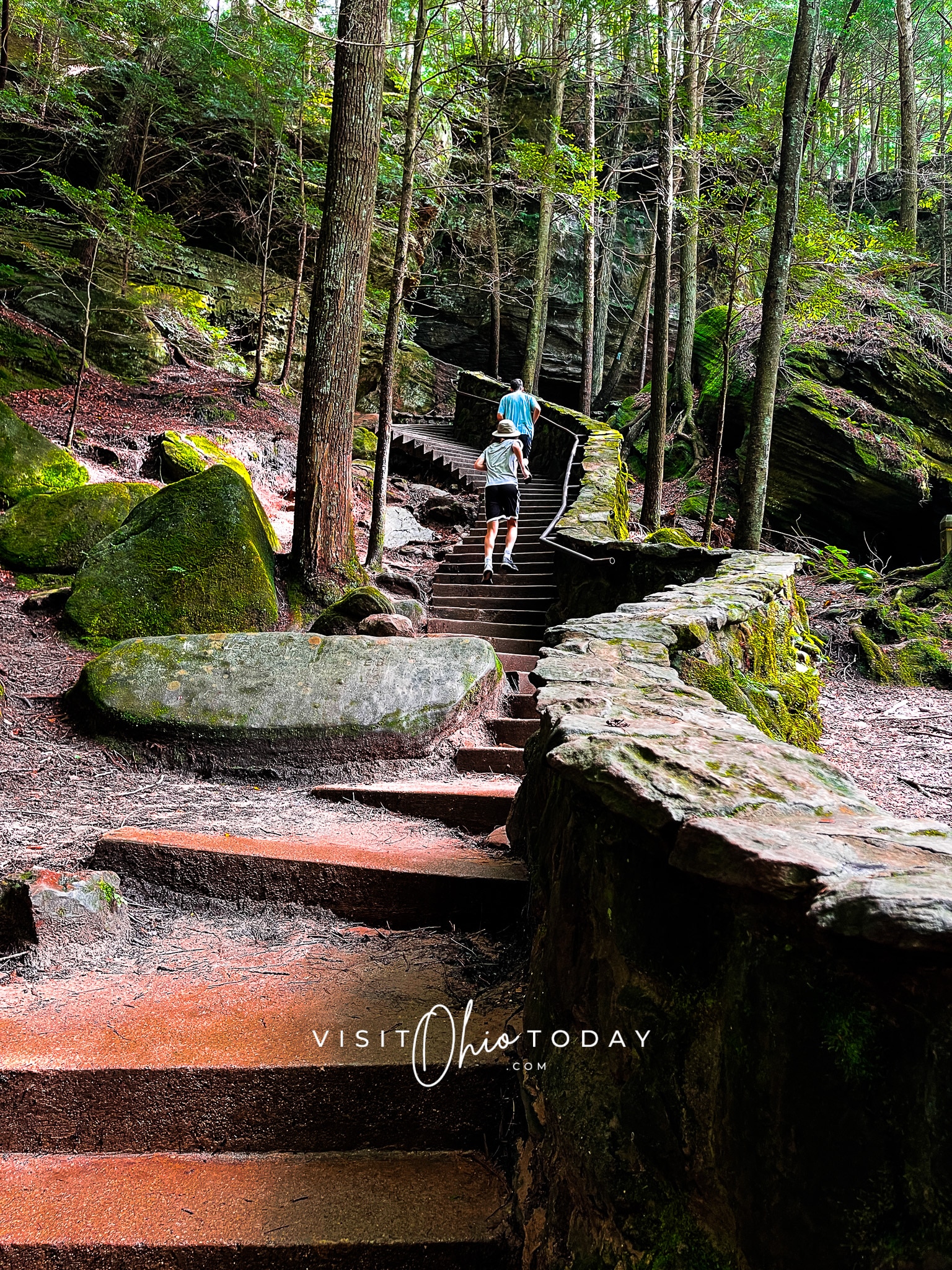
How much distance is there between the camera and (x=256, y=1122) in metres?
2.29

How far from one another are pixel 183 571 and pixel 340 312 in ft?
9.45

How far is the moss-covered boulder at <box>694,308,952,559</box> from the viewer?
12484mm

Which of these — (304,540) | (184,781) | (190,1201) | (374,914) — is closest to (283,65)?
(304,540)

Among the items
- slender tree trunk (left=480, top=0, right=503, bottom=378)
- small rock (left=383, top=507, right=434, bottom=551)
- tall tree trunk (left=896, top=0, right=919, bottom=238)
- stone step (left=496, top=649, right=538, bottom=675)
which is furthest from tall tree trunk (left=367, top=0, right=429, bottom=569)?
tall tree trunk (left=896, top=0, right=919, bottom=238)

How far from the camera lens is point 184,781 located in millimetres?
4414

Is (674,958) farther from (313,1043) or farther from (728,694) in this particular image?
(728,694)

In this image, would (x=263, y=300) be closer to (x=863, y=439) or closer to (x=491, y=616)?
(x=491, y=616)

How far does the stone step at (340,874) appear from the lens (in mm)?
3107

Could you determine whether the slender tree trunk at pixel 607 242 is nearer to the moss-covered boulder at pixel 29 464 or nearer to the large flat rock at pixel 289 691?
the moss-covered boulder at pixel 29 464

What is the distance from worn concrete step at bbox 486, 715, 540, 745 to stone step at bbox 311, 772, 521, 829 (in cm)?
74

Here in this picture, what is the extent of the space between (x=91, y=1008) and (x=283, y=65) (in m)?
15.9

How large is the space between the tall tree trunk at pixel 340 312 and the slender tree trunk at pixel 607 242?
1118cm

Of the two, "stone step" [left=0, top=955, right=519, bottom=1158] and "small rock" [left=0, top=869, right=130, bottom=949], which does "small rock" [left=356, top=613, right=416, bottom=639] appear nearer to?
"small rock" [left=0, top=869, right=130, bottom=949]

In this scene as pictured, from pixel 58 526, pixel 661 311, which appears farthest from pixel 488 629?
pixel 661 311
